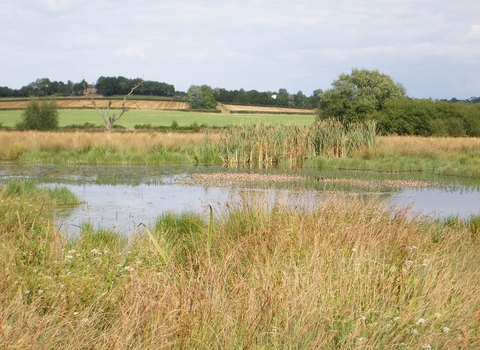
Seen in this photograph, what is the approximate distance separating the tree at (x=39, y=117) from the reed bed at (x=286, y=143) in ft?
63.5

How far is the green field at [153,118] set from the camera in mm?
48747

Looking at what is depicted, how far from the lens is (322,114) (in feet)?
137

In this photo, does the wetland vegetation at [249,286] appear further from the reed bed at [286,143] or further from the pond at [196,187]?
the reed bed at [286,143]

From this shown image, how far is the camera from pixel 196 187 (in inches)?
612

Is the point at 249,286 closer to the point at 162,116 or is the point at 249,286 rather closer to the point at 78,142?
the point at 78,142

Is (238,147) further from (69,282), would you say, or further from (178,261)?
(69,282)

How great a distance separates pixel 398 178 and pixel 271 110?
48178mm

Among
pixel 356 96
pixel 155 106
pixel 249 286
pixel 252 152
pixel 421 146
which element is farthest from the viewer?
pixel 155 106

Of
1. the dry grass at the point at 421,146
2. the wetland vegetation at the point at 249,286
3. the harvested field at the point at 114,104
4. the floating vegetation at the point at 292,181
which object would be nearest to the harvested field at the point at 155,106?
the harvested field at the point at 114,104

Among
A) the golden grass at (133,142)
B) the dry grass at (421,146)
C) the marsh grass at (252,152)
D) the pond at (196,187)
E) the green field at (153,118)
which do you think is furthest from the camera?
the green field at (153,118)

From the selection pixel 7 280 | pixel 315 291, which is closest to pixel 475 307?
pixel 315 291

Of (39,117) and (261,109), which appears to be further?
(261,109)

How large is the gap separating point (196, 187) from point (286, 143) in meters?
9.11

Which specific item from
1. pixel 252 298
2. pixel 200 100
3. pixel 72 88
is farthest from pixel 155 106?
pixel 252 298
